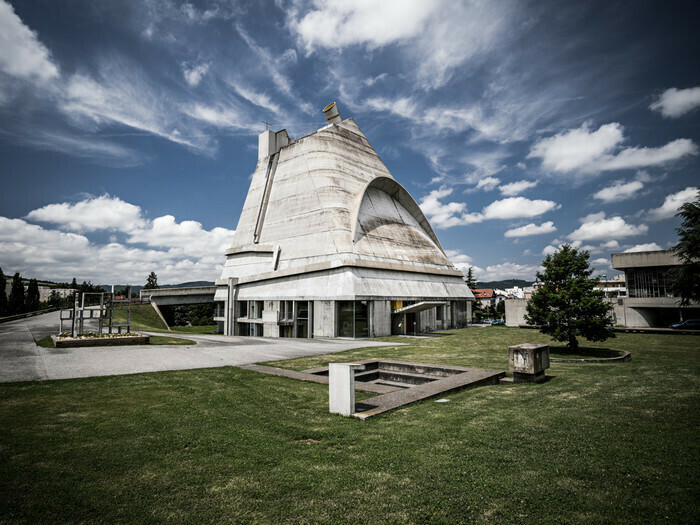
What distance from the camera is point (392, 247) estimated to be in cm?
3888

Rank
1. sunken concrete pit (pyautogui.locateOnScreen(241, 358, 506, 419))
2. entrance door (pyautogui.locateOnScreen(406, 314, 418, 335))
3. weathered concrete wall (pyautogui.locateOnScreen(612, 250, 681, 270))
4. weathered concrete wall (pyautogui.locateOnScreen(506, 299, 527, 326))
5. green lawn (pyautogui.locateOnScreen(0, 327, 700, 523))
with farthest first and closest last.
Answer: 1. weathered concrete wall (pyautogui.locateOnScreen(506, 299, 527, 326))
2. weathered concrete wall (pyautogui.locateOnScreen(612, 250, 681, 270))
3. entrance door (pyautogui.locateOnScreen(406, 314, 418, 335))
4. sunken concrete pit (pyautogui.locateOnScreen(241, 358, 506, 419))
5. green lawn (pyautogui.locateOnScreen(0, 327, 700, 523))

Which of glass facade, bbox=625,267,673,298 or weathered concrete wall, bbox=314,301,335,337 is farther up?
glass facade, bbox=625,267,673,298

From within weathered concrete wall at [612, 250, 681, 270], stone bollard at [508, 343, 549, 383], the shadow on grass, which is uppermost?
weathered concrete wall at [612, 250, 681, 270]

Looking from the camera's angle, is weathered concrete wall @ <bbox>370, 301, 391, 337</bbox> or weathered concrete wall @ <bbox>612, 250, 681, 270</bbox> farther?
weathered concrete wall @ <bbox>612, 250, 681, 270</bbox>

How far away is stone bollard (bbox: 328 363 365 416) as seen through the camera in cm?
824

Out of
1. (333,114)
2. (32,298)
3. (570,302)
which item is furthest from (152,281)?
(570,302)

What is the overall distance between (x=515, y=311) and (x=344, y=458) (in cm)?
4321

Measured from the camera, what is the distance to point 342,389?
329 inches

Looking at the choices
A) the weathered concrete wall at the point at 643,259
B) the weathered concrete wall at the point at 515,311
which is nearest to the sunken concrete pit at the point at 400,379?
the weathered concrete wall at the point at 515,311

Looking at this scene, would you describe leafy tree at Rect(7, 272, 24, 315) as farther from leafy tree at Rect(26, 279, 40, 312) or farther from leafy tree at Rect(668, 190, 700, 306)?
leafy tree at Rect(668, 190, 700, 306)

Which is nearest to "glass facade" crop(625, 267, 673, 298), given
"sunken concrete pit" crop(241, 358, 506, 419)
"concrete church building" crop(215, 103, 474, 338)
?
"concrete church building" crop(215, 103, 474, 338)

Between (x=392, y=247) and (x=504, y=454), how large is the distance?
110ft

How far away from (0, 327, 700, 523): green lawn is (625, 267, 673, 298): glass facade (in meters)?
38.3

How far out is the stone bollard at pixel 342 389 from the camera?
8.24 m
